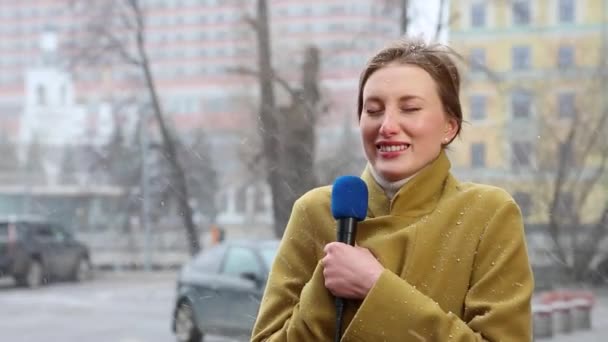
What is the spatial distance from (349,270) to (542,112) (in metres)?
17.3

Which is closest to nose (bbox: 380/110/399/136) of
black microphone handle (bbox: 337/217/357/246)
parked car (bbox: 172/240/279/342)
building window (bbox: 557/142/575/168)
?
black microphone handle (bbox: 337/217/357/246)

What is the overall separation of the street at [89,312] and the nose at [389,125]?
365 inches

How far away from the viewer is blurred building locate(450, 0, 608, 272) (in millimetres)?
16406

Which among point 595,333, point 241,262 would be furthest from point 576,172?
point 241,262

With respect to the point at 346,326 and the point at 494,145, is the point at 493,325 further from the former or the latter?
the point at 494,145

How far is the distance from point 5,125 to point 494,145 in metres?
35.0

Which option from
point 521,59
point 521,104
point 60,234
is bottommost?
point 60,234

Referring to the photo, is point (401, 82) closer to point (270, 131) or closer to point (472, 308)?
point (472, 308)

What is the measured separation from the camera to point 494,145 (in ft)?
67.9

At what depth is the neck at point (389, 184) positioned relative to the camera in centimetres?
188

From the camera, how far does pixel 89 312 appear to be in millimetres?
15203

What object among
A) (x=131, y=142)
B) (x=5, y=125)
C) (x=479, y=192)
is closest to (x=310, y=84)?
(x=479, y=192)

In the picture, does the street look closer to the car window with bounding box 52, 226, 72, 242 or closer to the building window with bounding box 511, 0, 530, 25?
the car window with bounding box 52, 226, 72, 242

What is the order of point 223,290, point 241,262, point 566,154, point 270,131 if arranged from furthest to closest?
point 566,154, point 270,131, point 241,262, point 223,290
